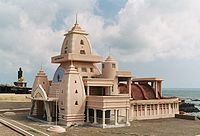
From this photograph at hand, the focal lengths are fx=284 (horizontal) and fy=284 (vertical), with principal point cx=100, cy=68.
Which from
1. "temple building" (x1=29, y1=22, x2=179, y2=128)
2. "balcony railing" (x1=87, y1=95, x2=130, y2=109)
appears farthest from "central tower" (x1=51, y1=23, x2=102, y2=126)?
"balcony railing" (x1=87, y1=95, x2=130, y2=109)

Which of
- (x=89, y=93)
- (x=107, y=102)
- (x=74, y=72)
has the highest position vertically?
(x=74, y=72)

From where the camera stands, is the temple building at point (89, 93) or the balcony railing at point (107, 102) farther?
the temple building at point (89, 93)

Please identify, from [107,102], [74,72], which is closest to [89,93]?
[74,72]

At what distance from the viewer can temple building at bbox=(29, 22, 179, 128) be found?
3098cm

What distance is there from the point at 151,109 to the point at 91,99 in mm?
11237

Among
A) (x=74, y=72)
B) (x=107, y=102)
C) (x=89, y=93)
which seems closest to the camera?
(x=107, y=102)

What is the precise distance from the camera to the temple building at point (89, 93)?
31.0 metres

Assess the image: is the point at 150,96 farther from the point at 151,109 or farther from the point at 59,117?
the point at 59,117

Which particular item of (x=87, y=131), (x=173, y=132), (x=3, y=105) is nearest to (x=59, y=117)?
(x=87, y=131)

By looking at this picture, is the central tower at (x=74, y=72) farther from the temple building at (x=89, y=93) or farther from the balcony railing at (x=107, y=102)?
the balcony railing at (x=107, y=102)

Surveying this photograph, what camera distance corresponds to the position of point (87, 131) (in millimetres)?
26969

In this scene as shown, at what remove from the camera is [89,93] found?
35.0 metres

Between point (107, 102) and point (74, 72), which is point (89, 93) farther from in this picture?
point (107, 102)

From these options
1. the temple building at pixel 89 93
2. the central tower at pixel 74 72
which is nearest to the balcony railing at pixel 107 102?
the temple building at pixel 89 93
